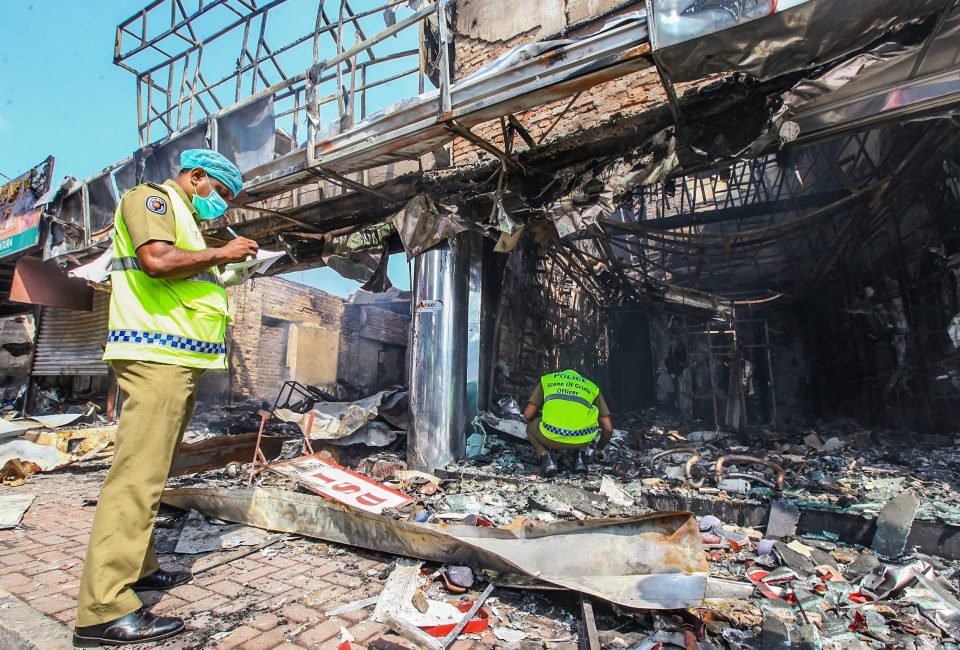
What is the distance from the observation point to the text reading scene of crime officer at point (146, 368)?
1907 millimetres

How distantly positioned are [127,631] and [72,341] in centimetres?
1137

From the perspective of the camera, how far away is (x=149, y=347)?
2088 millimetres

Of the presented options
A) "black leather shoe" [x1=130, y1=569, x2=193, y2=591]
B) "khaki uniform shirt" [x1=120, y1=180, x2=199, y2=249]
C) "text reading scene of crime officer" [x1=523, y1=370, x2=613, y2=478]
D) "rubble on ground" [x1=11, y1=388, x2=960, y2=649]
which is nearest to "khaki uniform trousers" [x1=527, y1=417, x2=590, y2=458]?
"text reading scene of crime officer" [x1=523, y1=370, x2=613, y2=478]

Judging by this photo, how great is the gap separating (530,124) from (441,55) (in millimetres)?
1999

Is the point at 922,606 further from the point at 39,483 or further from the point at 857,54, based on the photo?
the point at 39,483

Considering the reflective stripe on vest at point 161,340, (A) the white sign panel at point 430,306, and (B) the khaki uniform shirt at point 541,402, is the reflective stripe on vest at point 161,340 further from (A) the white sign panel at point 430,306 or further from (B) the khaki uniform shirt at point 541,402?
(B) the khaki uniform shirt at point 541,402

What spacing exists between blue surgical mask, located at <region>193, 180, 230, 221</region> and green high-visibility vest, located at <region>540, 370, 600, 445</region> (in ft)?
12.1

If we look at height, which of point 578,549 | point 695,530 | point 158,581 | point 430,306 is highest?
point 430,306

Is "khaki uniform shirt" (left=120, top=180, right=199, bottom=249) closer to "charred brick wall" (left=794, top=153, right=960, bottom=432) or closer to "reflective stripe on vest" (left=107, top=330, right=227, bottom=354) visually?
"reflective stripe on vest" (left=107, top=330, right=227, bottom=354)

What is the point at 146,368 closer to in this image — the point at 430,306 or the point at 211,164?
the point at 211,164

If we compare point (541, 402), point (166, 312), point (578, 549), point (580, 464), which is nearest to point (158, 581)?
point (166, 312)

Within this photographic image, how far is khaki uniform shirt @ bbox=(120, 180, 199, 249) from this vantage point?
2.10m

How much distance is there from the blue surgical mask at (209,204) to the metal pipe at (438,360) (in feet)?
11.5

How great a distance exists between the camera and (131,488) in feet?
6.50
